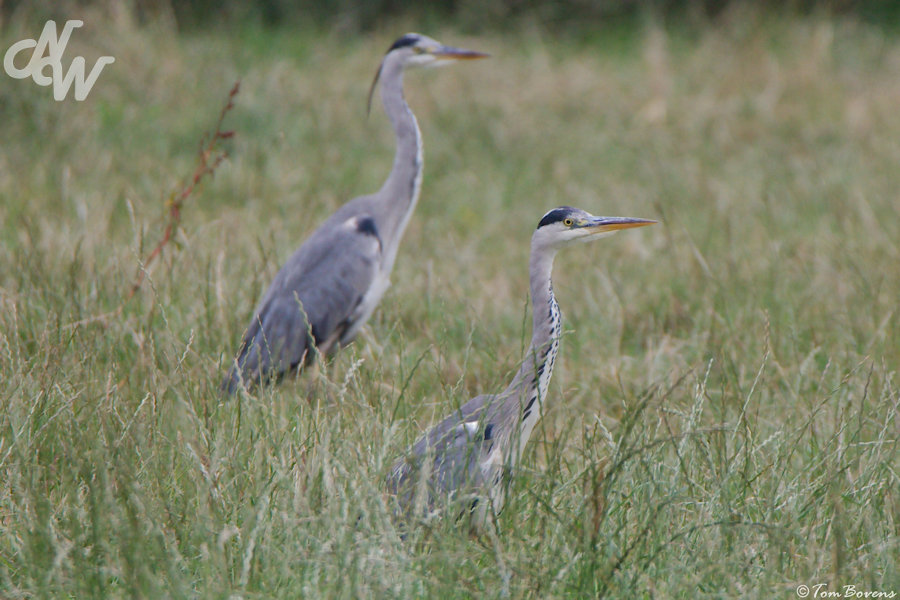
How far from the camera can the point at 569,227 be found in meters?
3.12

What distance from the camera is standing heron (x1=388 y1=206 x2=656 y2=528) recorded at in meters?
2.70

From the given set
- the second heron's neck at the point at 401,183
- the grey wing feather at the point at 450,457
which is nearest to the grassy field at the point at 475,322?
the grey wing feather at the point at 450,457

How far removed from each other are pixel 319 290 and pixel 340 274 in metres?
0.11

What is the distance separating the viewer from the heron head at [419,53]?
15.8ft

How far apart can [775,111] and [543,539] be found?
6841 millimetres

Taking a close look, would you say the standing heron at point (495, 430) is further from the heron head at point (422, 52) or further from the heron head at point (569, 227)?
the heron head at point (422, 52)

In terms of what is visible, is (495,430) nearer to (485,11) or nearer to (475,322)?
(475,322)

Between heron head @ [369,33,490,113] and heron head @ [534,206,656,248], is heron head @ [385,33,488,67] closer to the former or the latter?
heron head @ [369,33,490,113]

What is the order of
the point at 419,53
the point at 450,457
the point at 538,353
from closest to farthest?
the point at 450,457 < the point at 538,353 < the point at 419,53

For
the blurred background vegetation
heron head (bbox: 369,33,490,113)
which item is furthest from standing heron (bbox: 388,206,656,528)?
the blurred background vegetation

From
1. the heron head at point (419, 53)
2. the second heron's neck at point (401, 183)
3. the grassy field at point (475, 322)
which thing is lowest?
the grassy field at point (475, 322)

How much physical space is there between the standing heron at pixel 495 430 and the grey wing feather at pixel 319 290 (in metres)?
1.32

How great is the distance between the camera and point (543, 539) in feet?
8.52

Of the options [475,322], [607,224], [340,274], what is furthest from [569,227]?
[340,274]
